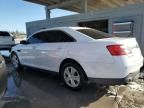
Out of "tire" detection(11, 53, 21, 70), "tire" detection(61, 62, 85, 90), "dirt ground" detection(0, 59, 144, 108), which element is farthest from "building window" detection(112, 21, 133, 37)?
"tire" detection(11, 53, 21, 70)

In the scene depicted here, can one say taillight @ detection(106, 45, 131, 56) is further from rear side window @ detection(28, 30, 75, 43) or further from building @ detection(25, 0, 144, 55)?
building @ detection(25, 0, 144, 55)

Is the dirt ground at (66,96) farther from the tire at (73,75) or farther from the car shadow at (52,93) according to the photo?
the tire at (73,75)

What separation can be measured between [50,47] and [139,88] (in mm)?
2680

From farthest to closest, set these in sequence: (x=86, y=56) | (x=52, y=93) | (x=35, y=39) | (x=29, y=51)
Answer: (x=29, y=51)
(x=35, y=39)
(x=52, y=93)
(x=86, y=56)

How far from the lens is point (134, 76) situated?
4.09 meters

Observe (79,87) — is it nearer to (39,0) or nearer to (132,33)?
(132,33)

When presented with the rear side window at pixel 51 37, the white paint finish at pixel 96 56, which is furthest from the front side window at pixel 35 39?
the white paint finish at pixel 96 56

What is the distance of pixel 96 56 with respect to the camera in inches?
158

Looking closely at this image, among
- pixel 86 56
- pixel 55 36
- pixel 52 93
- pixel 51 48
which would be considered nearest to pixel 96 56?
pixel 86 56

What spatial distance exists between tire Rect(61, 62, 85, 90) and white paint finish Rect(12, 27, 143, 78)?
0.61 ft

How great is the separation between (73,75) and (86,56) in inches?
28.5

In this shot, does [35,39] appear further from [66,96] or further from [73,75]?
[66,96]

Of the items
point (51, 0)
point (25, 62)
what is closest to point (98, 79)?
point (25, 62)

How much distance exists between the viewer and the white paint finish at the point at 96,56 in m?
3.83
